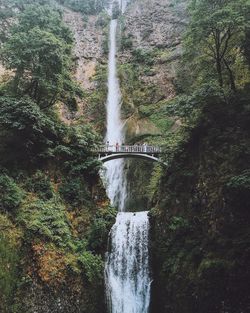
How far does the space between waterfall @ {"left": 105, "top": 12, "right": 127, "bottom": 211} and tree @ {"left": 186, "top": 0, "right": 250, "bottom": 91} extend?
1097 cm

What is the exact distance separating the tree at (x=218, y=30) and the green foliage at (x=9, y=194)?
1171cm

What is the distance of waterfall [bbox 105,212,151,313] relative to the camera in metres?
18.7

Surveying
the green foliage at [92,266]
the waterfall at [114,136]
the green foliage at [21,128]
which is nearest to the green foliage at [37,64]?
the green foliage at [21,128]

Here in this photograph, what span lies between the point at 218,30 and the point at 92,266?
13.7 meters

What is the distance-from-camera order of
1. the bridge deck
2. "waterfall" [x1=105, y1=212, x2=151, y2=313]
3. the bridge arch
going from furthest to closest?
the bridge deck, the bridge arch, "waterfall" [x1=105, y1=212, x2=151, y2=313]

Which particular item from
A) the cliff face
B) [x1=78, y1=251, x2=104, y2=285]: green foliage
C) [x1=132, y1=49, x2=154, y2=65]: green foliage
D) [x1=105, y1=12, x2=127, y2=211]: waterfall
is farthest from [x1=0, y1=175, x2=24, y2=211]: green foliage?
[x1=132, y1=49, x2=154, y2=65]: green foliage

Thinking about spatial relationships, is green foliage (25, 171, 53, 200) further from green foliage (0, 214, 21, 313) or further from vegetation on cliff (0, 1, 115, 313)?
green foliage (0, 214, 21, 313)

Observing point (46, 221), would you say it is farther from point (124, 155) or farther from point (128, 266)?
point (124, 155)

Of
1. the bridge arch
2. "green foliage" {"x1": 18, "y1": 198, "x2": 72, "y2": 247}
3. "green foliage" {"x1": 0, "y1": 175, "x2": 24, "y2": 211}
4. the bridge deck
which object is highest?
the bridge deck

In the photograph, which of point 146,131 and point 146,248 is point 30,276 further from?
point 146,131

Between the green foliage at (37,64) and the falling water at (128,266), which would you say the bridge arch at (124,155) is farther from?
the green foliage at (37,64)

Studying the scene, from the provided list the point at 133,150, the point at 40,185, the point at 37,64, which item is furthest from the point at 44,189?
the point at 133,150

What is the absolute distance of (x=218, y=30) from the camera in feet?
69.1

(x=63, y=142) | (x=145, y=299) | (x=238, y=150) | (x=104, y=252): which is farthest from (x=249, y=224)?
(x=63, y=142)
